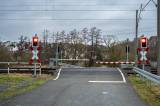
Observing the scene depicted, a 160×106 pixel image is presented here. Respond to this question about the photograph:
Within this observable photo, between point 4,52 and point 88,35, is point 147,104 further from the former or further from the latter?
point 88,35

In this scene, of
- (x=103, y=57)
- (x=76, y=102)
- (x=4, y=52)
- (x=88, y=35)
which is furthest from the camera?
(x=88, y=35)

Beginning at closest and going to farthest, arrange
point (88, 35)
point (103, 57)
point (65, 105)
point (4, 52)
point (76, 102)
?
point (65, 105), point (76, 102), point (4, 52), point (103, 57), point (88, 35)

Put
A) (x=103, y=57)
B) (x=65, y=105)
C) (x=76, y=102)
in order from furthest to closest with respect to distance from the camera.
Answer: (x=103, y=57), (x=76, y=102), (x=65, y=105)

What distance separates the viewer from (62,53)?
234 feet

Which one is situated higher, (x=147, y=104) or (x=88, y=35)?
(x=88, y=35)

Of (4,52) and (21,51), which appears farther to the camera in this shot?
(21,51)

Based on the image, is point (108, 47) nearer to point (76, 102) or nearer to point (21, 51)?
point (21, 51)

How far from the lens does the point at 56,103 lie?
12180 millimetres

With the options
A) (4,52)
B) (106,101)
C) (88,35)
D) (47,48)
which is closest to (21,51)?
(47,48)

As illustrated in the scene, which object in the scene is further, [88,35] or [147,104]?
[88,35]

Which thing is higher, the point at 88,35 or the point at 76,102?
the point at 88,35

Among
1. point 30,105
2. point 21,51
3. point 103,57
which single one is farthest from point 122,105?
point 21,51

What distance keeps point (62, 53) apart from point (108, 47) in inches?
336

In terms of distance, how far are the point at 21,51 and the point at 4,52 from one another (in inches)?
712
